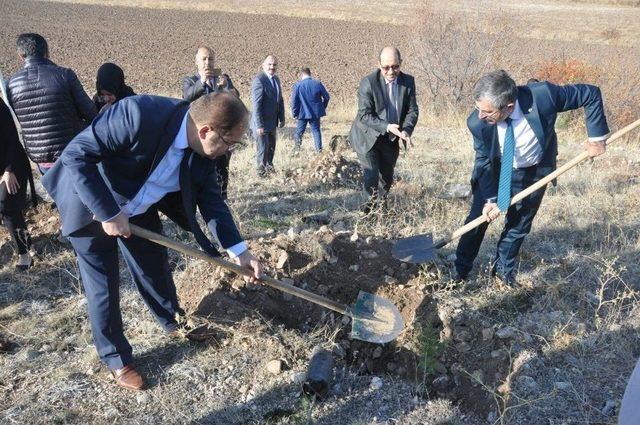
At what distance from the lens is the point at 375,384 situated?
3.11 metres

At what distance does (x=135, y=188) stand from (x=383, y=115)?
2.77 m

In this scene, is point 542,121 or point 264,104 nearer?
point 542,121

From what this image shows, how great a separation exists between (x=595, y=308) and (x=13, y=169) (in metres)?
4.72

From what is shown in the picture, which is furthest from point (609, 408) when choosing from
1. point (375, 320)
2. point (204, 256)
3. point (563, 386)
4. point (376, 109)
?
point (376, 109)

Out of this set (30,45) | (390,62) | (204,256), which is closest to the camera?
(204,256)

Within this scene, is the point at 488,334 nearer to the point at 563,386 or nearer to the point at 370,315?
the point at 563,386

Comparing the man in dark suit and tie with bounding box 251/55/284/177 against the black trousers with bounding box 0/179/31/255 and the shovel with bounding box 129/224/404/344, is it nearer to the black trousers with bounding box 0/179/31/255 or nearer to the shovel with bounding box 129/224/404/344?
the black trousers with bounding box 0/179/31/255

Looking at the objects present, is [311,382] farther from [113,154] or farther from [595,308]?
[595,308]

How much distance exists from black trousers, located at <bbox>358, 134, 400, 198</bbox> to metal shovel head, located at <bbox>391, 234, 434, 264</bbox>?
1128mm

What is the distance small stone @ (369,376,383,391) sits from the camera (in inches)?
122

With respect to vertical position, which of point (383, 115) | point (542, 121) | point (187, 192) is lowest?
point (187, 192)

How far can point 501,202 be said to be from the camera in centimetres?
349

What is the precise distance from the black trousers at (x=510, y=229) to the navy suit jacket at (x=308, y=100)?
17.0ft

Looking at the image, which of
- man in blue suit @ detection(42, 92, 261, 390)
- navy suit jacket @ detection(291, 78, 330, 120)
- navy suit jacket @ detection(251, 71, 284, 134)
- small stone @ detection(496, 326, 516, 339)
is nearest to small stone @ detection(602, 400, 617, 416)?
small stone @ detection(496, 326, 516, 339)
